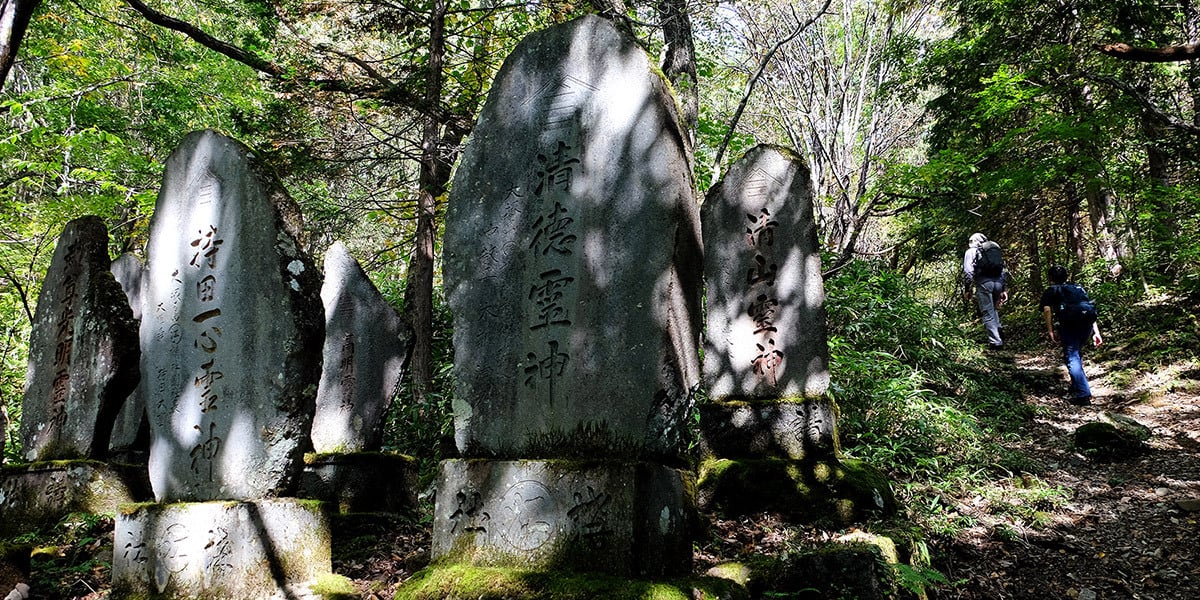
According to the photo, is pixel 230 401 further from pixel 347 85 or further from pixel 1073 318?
pixel 1073 318

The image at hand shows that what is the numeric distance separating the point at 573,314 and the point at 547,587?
3.64 ft

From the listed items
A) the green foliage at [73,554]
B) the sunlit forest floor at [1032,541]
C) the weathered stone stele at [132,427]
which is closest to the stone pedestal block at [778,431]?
the sunlit forest floor at [1032,541]

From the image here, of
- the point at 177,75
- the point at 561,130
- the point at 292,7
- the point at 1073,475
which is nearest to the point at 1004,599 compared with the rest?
the point at 1073,475

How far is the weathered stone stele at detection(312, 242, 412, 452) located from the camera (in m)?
5.55

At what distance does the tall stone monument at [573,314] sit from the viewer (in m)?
2.76

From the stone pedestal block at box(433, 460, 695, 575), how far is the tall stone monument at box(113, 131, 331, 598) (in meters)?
1.06

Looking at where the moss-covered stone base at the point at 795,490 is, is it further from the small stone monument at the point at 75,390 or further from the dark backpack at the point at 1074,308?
the dark backpack at the point at 1074,308

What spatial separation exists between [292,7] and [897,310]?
844cm

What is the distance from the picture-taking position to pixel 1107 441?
21.8ft

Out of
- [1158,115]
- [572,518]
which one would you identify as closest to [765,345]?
[572,518]

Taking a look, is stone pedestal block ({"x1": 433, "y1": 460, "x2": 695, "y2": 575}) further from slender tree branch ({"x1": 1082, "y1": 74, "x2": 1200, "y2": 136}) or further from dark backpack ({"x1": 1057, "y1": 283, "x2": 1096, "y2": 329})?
slender tree branch ({"x1": 1082, "y1": 74, "x2": 1200, "y2": 136})

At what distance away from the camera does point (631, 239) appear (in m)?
2.98

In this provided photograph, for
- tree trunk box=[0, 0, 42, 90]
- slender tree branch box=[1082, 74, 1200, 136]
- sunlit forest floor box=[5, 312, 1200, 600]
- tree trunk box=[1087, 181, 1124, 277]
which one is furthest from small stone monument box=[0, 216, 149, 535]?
tree trunk box=[1087, 181, 1124, 277]

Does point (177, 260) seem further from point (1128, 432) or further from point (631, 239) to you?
point (1128, 432)
